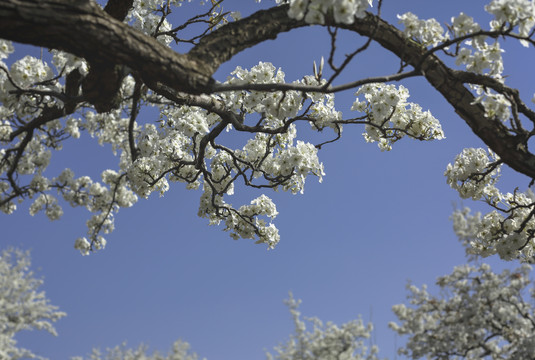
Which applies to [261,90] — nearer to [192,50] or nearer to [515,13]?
[192,50]

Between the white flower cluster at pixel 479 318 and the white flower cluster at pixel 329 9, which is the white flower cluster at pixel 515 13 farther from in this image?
the white flower cluster at pixel 479 318

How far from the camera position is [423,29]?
3.66m

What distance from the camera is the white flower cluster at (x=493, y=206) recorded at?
182 inches

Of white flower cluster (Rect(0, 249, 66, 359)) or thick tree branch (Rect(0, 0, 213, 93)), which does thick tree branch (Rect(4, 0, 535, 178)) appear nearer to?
thick tree branch (Rect(0, 0, 213, 93))

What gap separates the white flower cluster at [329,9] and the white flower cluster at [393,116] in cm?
161

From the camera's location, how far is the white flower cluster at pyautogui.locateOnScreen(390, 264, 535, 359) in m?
11.2

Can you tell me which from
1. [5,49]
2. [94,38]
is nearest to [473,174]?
[94,38]

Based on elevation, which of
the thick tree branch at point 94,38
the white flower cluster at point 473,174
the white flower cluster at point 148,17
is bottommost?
the thick tree branch at point 94,38

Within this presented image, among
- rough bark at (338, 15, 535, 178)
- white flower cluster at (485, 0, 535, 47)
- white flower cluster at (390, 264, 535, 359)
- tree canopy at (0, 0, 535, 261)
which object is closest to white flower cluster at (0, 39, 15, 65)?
tree canopy at (0, 0, 535, 261)

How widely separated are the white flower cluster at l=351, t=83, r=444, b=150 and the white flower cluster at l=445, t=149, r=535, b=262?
1.59 feet

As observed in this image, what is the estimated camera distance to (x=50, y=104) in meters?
5.80

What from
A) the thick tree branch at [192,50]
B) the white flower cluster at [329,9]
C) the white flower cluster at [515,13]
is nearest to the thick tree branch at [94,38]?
the thick tree branch at [192,50]

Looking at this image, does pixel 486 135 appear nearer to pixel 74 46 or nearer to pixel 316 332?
pixel 74 46

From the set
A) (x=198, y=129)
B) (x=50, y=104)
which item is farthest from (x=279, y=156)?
(x=50, y=104)
